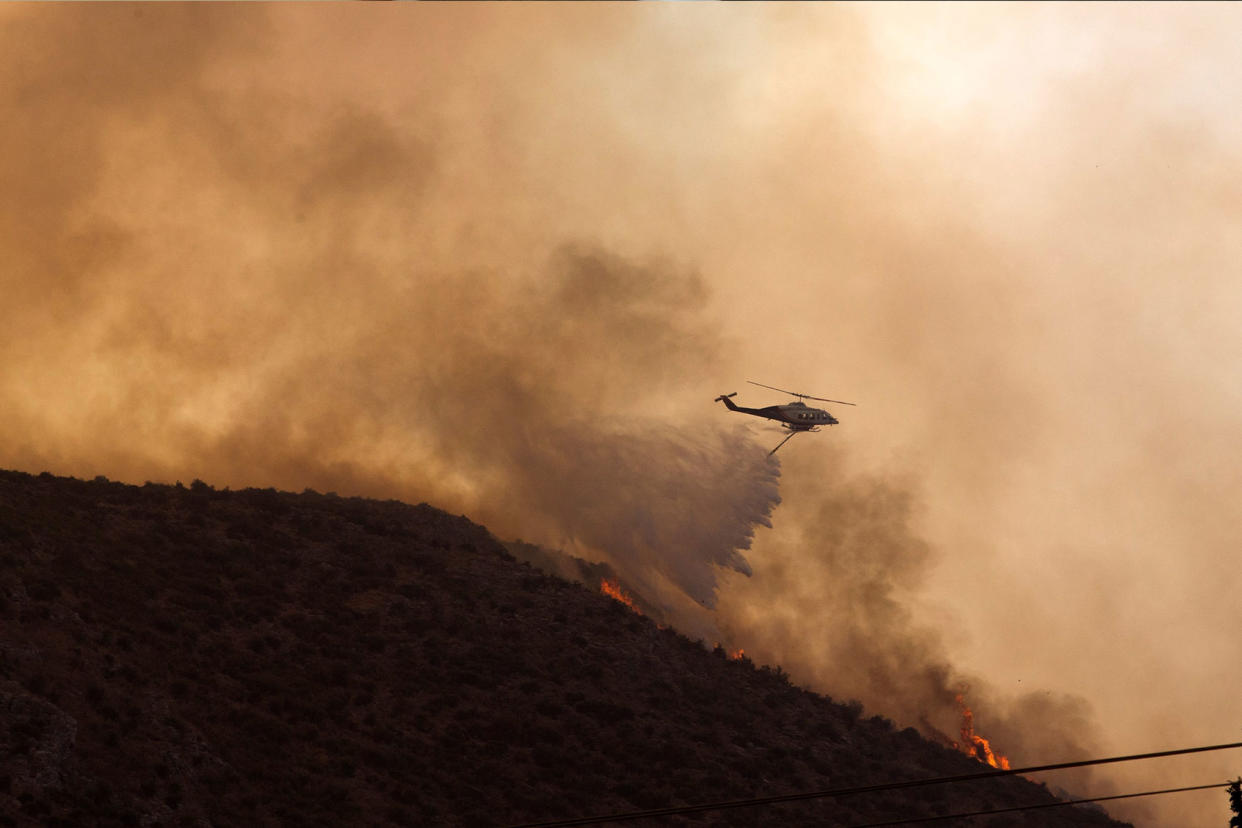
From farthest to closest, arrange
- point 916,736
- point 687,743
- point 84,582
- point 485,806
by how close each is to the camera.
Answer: point 916,736 < point 687,743 < point 84,582 < point 485,806

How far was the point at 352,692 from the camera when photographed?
76.2m

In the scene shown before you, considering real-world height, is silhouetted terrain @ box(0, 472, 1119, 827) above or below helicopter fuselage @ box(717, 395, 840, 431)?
below

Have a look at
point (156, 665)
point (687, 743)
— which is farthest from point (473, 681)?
point (156, 665)

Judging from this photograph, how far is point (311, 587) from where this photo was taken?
8881 centimetres

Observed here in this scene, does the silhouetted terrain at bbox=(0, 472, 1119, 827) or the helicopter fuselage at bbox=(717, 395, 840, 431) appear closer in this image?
the silhouetted terrain at bbox=(0, 472, 1119, 827)

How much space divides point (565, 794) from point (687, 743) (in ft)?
37.5

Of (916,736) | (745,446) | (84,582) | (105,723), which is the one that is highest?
(745,446)

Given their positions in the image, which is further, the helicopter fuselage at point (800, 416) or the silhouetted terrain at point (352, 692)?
the helicopter fuselage at point (800, 416)

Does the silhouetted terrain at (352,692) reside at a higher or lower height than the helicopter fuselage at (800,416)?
lower

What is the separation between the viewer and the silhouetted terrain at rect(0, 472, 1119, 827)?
6116cm

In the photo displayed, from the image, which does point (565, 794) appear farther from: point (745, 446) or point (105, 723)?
point (745, 446)

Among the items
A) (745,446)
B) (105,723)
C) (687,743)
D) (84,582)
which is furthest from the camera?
(745,446)

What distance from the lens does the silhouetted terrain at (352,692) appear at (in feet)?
201

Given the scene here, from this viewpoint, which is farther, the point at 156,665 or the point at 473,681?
the point at 473,681
